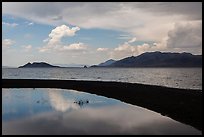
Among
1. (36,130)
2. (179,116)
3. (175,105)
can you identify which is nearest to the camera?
(36,130)

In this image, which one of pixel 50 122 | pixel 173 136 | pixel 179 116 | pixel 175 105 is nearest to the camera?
pixel 173 136

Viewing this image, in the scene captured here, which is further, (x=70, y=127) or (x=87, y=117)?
(x=87, y=117)

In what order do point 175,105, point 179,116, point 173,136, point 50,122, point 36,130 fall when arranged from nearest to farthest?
point 173,136 → point 36,130 → point 50,122 → point 179,116 → point 175,105

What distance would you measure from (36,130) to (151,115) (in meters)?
11.7

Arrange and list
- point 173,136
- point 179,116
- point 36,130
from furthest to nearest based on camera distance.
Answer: point 179,116, point 36,130, point 173,136

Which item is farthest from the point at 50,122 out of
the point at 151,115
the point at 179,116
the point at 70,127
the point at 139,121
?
the point at 179,116

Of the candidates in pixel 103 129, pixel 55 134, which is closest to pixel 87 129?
pixel 103 129

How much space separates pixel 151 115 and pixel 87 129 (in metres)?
8.51

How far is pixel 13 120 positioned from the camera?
22969mm

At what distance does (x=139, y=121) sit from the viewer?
23.4 metres

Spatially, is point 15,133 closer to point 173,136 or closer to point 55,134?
point 55,134

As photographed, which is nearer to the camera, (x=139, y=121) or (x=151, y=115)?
(x=139, y=121)

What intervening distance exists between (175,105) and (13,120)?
→ 17375 mm

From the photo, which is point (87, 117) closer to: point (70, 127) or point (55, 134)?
point (70, 127)
